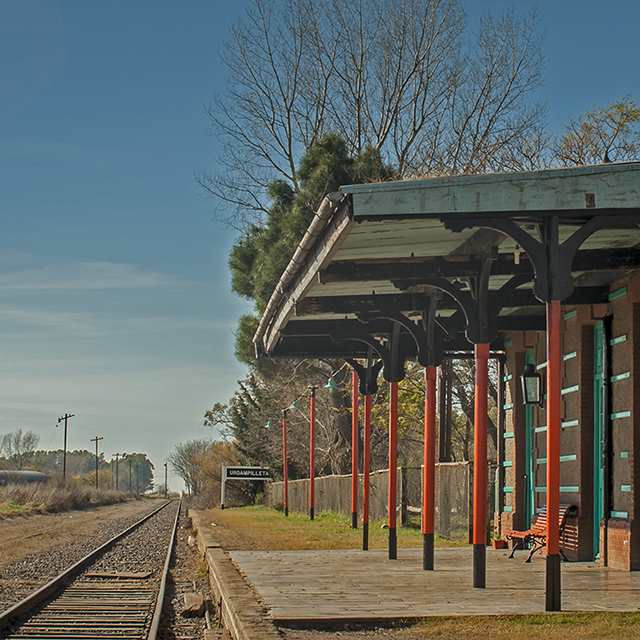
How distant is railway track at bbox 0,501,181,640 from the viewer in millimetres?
8609

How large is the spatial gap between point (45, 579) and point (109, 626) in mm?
4863

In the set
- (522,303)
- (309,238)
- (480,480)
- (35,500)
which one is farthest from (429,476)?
(35,500)

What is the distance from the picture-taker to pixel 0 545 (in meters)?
21.1

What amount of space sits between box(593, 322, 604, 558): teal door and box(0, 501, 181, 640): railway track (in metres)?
5.52

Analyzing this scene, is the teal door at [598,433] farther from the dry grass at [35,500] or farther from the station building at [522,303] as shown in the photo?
the dry grass at [35,500]

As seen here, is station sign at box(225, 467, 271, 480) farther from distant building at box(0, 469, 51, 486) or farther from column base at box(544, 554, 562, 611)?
column base at box(544, 554, 562, 611)

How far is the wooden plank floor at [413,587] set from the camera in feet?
22.9

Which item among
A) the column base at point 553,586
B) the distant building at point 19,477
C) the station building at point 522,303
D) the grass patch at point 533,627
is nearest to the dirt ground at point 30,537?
the station building at point 522,303

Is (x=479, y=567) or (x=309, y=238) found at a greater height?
(x=309, y=238)

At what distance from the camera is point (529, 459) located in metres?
13.3

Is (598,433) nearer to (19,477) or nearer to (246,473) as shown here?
(246,473)

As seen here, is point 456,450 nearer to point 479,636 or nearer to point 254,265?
point 254,265

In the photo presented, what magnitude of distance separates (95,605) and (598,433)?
22.1ft

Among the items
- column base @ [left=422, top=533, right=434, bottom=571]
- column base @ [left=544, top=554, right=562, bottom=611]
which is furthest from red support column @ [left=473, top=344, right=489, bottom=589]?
column base @ [left=422, top=533, right=434, bottom=571]
